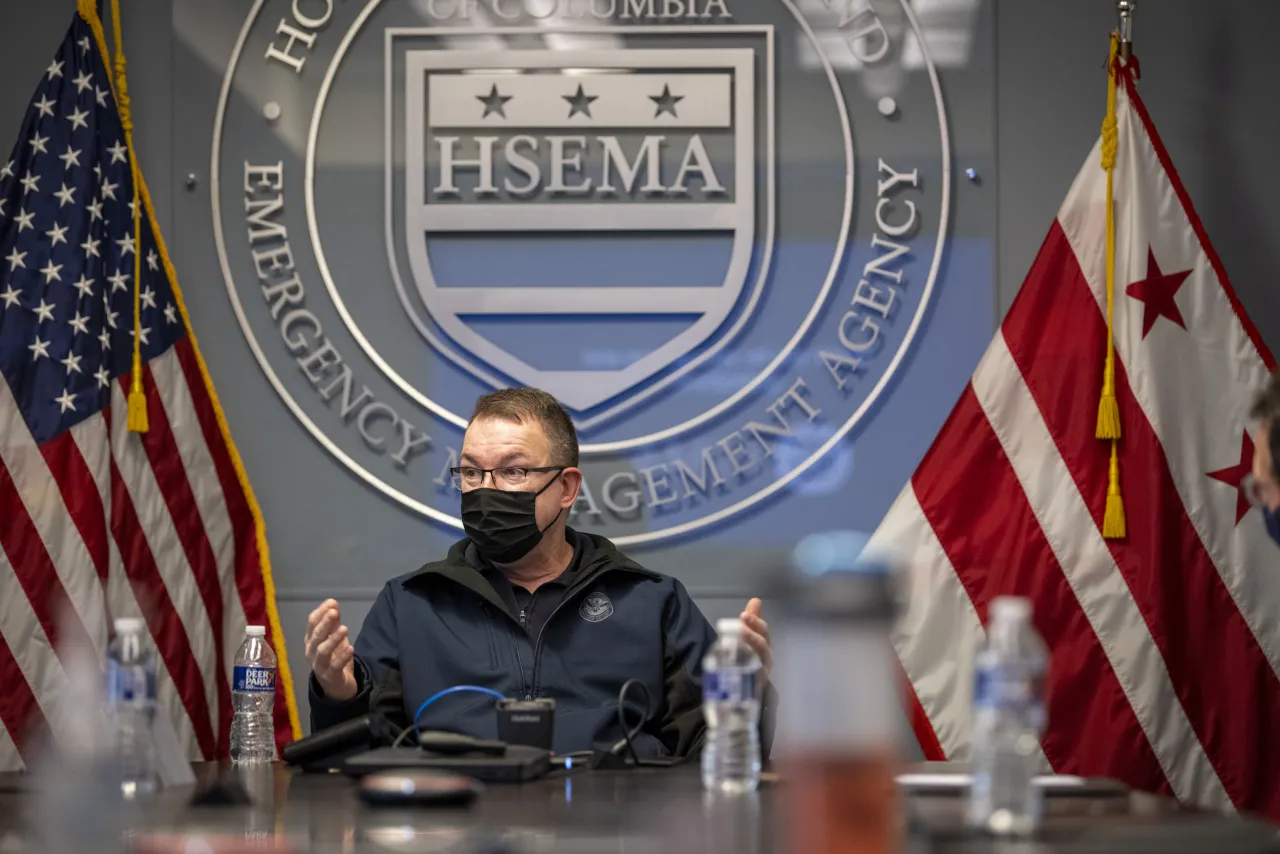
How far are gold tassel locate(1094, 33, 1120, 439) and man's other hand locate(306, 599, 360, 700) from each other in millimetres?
1675

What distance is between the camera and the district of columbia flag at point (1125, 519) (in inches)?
118

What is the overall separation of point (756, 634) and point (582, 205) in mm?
1637

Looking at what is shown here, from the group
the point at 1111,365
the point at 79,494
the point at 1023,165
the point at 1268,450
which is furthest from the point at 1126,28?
the point at 79,494

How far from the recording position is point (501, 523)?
109 inches

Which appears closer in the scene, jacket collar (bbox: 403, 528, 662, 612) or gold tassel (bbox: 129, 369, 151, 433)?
jacket collar (bbox: 403, 528, 662, 612)

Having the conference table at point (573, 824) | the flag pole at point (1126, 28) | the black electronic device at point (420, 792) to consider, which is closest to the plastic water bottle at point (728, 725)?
the conference table at point (573, 824)

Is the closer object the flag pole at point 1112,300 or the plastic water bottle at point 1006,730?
the plastic water bottle at point 1006,730

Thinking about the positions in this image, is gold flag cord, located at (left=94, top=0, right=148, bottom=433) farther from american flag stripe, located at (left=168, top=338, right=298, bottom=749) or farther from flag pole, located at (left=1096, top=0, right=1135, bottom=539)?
flag pole, located at (left=1096, top=0, right=1135, bottom=539)

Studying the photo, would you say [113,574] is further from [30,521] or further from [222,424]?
[222,424]

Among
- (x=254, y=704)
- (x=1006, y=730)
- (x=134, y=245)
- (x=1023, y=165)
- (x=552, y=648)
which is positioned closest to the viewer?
(x=1006, y=730)

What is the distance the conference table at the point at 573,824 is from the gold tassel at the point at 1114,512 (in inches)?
54.2

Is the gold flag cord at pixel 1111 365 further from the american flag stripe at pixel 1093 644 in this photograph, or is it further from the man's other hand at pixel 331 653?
the man's other hand at pixel 331 653

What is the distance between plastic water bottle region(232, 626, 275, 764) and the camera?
2.79 m

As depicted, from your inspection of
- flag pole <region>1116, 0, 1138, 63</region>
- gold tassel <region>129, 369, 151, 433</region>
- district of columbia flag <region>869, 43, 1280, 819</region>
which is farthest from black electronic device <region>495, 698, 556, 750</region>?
flag pole <region>1116, 0, 1138, 63</region>
